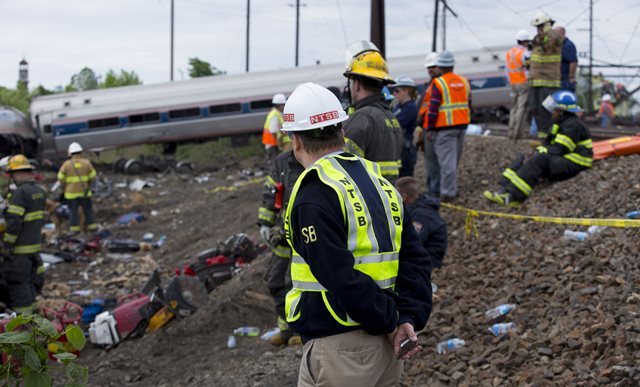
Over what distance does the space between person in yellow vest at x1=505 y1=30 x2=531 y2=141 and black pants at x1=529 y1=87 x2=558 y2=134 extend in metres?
1.26

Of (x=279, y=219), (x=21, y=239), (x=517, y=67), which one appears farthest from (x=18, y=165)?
(x=517, y=67)

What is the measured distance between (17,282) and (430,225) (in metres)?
5.50

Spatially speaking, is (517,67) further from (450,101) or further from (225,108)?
(225,108)

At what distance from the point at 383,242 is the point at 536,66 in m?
9.45

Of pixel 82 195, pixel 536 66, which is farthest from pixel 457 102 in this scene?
pixel 82 195

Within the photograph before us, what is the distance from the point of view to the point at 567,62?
40.1 feet

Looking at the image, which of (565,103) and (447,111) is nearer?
(565,103)

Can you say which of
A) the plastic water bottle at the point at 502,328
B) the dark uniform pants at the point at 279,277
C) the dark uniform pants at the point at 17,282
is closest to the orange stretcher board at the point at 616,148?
the plastic water bottle at the point at 502,328

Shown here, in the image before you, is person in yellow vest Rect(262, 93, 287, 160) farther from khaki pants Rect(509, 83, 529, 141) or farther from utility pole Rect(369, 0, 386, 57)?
khaki pants Rect(509, 83, 529, 141)

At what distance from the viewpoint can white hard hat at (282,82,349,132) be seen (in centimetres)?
317

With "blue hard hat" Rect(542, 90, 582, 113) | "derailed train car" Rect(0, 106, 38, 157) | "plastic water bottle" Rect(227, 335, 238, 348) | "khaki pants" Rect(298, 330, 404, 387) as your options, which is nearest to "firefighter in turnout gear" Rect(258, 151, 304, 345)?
"plastic water bottle" Rect(227, 335, 238, 348)

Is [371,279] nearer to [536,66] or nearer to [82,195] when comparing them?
[536,66]

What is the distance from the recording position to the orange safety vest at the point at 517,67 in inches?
532

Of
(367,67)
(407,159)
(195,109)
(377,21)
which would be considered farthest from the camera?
(195,109)
